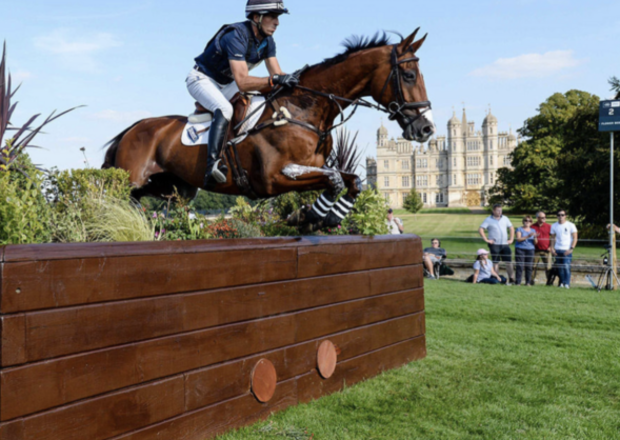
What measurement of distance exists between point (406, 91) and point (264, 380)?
92.2 inches

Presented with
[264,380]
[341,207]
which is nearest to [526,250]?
[341,207]

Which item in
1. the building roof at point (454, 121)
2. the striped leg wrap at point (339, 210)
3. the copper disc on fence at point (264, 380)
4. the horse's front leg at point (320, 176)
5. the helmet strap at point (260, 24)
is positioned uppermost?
the building roof at point (454, 121)

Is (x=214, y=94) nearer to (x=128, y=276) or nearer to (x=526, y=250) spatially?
(x=128, y=276)

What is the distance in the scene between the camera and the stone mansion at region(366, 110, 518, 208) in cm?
11488

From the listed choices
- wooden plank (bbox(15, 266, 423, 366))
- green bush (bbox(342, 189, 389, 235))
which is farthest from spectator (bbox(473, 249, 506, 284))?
wooden plank (bbox(15, 266, 423, 366))

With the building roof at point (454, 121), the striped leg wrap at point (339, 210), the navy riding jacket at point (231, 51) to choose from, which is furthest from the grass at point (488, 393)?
the building roof at point (454, 121)

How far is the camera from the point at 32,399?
2502 mm

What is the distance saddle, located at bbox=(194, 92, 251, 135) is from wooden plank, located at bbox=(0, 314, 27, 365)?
Answer: 2292 millimetres

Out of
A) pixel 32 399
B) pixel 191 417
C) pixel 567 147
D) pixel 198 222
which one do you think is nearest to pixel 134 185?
pixel 198 222

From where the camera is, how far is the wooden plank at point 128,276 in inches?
98.8

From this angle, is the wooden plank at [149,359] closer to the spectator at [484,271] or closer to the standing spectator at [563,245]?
the spectator at [484,271]

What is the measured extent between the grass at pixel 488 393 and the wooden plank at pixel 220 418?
0.27 ft

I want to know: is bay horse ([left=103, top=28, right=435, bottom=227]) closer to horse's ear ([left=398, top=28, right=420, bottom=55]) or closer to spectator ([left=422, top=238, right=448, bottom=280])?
horse's ear ([left=398, top=28, right=420, bottom=55])

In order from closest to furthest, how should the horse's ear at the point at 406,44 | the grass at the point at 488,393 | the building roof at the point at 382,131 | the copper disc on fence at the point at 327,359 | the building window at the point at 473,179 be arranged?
1. the grass at the point at 488,393
2. the copper disc on fence at the point at 327,359
3. the horse's ear at the point at 406,44
4. the building window at the point at 473,179
5. the building roof at the point at 382,131
